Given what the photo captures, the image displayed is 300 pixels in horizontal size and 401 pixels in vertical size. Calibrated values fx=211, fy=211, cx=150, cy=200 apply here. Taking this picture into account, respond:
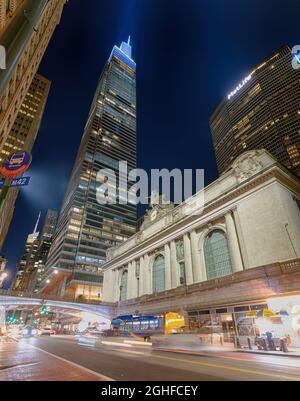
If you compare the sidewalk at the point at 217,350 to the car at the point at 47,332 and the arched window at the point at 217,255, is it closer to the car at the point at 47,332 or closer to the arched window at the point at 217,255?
the arched window at the point at 217,255

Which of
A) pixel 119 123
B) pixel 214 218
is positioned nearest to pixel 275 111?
pixel 119 123

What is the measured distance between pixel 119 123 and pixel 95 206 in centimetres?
6465

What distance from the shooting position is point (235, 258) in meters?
27.0

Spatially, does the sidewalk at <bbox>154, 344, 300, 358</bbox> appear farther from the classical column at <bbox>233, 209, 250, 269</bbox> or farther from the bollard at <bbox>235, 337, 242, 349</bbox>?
the classical column at <bbox>233, 209, 250, 269</bbox>

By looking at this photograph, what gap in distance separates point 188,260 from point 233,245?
8256 millimetres

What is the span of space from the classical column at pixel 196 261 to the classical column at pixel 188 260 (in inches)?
31.7

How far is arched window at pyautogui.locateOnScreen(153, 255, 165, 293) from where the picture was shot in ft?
129

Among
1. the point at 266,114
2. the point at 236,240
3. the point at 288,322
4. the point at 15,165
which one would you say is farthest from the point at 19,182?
the point at 266,114

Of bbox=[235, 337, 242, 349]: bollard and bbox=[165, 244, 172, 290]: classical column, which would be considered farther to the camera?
bbox=[165, 244, 172, 290]: classical column

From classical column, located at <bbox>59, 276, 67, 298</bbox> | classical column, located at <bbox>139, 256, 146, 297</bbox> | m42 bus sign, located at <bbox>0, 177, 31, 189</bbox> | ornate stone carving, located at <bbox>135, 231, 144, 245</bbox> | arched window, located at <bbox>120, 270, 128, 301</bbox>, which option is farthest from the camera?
classical column, located at <bbox>59, 276, 67, 298</bbox>

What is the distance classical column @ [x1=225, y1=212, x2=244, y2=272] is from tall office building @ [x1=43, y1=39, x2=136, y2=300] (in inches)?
2043

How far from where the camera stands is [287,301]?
758 inches

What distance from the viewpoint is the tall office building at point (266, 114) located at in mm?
91188

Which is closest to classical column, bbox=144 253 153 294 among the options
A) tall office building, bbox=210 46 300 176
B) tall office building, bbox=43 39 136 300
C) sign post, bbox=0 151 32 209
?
tall office building, bbox=43 39 136 300
